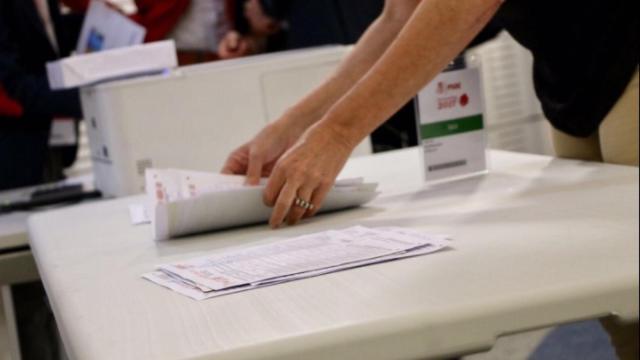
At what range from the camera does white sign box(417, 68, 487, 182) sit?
1634 mm

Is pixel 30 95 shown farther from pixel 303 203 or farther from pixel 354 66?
pixel 303 203

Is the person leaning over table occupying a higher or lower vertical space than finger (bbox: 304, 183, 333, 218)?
higher

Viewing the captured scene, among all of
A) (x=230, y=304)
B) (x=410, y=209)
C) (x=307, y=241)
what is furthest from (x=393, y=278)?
(x=410, y=209)

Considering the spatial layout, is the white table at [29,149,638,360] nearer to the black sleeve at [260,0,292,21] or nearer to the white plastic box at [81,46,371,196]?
the white plastic box at [81,46,371,196]

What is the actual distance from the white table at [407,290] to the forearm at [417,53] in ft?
0.49

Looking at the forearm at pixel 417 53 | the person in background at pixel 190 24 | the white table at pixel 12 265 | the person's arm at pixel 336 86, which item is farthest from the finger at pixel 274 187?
the person in background at pixel 190 24

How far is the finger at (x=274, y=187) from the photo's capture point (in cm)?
141

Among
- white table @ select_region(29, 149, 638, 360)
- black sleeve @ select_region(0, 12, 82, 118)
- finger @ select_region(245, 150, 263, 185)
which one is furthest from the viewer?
black sleeve @ select_region(0, 12, 82, 118)

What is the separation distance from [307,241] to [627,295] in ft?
1.59

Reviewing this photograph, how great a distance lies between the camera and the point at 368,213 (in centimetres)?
144

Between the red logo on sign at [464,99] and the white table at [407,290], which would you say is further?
the red logo on sign at [464,99]

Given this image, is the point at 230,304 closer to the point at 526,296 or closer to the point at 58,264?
the point at 526,296

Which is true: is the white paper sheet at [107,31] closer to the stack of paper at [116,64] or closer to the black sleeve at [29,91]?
the stack of paper at [116,64]

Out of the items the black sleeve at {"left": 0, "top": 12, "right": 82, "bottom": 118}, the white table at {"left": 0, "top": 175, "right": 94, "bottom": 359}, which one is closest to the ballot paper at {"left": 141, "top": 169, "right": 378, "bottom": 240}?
the white table at {"left": 0, "top": 175, "right": 94, "bottom": 359}
